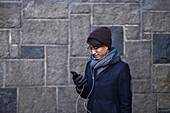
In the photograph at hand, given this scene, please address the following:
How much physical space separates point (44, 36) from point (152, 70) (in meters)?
2.02

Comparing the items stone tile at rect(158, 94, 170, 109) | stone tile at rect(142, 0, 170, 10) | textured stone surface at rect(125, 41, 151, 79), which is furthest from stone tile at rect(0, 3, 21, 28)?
stone tile at rect(158, 94, 170, 109)

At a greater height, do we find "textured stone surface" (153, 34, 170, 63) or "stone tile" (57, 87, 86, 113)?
"textured stone surface" (153, 34, 170, 63)

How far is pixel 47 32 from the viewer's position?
3.00 meters

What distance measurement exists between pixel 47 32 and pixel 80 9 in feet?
2.35

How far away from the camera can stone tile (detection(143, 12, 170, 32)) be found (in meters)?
3.00

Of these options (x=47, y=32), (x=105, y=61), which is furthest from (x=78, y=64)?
(x=105, y=61)

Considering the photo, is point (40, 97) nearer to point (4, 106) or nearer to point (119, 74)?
point (4, 106)

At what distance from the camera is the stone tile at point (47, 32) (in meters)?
2.99

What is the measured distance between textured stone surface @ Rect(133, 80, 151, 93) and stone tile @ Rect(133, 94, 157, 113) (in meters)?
0.09

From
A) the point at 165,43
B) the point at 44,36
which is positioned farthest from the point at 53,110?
the point at 165,43

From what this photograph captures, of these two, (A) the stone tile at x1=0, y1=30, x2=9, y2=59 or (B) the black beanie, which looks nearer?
(B) the black beanie

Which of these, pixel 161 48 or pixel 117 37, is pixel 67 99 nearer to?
pixel 117 37

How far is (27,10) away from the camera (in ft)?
9.78

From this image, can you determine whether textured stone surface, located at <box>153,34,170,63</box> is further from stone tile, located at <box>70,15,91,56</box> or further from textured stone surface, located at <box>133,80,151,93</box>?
stone tile, located at <box>70,15,91,56</box>
